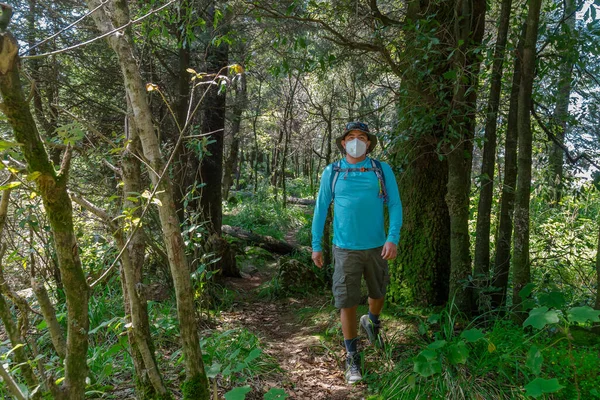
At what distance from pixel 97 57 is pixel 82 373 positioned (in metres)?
6.47

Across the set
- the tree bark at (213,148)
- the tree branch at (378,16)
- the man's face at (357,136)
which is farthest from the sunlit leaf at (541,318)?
the tree bark at (213,148)

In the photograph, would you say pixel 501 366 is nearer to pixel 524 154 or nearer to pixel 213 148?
pixel 524 154

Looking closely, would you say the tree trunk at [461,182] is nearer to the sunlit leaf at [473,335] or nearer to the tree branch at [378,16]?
the tree branch at [378,16]

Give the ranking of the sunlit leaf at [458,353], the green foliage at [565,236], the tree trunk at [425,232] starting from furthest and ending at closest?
1. the green foliage at [565,236]
2. the tree trunk at [425,232]
3. the sunlit leaf at [458,353]

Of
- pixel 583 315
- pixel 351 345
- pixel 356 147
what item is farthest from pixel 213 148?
pixel 583 315

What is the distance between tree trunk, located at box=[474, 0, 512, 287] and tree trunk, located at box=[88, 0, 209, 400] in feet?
8.87

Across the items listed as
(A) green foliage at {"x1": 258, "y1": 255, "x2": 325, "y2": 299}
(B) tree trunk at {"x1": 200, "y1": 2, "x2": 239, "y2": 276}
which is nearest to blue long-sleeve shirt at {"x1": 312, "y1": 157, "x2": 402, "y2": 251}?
(A) green foliage at {"x1": 258, "y1": 255, "x2": 325, "y2": 299}

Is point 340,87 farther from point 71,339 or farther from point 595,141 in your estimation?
point 71,339

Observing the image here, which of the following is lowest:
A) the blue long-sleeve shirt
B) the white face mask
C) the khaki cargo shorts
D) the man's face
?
the khaki cargo shorts

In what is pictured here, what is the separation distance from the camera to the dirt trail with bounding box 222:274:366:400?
10.8ft

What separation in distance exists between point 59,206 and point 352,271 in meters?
2.47

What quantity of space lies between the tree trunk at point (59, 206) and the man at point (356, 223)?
211 cm

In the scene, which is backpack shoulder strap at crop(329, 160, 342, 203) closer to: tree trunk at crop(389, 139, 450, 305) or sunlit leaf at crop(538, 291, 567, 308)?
tree trunk at crop(389, 139, 450, 305)

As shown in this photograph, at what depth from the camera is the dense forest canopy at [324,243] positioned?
1916 millimetres
